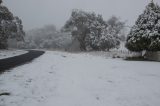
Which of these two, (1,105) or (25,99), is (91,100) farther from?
(1,105)

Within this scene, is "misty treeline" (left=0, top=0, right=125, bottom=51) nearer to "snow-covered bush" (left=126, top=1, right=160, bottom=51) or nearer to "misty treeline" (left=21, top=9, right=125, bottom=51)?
"misty treeline" (left=21, top=9, right=125, bottom=51)

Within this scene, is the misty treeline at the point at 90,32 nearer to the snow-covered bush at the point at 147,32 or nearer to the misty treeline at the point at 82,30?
the misty treeline at the point at 82,30

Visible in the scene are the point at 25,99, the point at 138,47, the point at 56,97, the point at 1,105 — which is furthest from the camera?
the point at 138,47

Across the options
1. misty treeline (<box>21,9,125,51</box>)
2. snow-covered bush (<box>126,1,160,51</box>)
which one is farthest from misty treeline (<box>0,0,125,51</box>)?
snow-covered bush (<box>126,1,160,51</box>)

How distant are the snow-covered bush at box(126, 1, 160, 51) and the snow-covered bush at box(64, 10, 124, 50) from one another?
766 inches

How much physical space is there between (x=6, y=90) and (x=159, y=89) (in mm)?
6449

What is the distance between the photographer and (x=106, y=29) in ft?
161

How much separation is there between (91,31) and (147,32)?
26.7 metres

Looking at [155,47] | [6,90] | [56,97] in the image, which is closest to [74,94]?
[56,97]

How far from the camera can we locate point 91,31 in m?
48.9

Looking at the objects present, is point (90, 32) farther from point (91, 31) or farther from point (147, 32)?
point (147, 32)

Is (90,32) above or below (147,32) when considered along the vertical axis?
above

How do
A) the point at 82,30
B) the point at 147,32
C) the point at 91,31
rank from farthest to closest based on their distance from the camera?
the point at 82,30, the point at 91,31, the point at 147,32

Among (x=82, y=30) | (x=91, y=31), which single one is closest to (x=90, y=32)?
(x=91, y=31)
